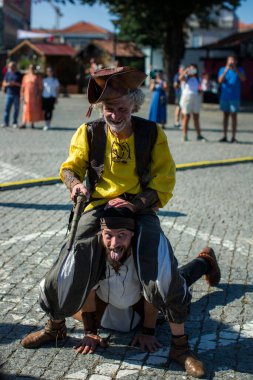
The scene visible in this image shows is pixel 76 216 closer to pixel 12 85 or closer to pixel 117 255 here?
pixel 117 255

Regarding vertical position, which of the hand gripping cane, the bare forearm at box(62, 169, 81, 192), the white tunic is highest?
the bare forearm at box(62, 169, 81, 192)

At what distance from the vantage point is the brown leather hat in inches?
151

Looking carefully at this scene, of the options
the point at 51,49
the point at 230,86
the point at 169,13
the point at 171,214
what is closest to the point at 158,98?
the point at 230,86

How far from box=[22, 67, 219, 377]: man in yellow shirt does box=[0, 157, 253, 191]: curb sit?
17.0ft

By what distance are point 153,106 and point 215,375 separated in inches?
536

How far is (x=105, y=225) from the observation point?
12.5ft

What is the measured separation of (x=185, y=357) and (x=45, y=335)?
2.94ft

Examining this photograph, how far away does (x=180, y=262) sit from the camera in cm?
572

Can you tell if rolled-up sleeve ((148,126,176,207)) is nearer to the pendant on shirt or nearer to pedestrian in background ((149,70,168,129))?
the pendant on shirt

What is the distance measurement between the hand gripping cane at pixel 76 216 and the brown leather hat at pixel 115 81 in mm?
610

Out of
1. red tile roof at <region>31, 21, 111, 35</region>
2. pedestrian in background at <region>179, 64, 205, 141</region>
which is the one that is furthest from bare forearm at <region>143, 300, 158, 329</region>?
red tile roof at <region>31, 21, 111, 35</region>

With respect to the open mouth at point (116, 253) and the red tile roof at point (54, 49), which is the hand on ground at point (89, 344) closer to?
the open mouth at point (116, 253)

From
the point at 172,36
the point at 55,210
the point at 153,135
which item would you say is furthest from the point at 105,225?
the point at 172,36

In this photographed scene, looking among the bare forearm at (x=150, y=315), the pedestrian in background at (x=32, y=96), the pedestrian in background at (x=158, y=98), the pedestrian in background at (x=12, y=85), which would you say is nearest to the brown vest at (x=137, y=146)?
the bare forearm at (x=150, y=315)
